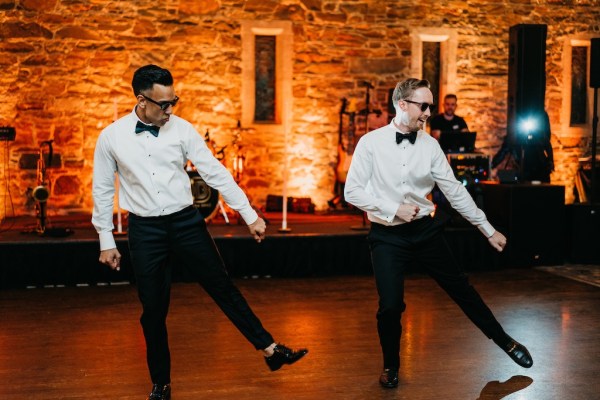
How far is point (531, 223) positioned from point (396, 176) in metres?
4.09

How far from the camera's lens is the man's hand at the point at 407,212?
358cm

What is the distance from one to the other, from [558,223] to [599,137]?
416 centimetres

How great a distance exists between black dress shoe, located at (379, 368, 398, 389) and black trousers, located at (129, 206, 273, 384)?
0.66m

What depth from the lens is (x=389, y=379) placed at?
151 inches

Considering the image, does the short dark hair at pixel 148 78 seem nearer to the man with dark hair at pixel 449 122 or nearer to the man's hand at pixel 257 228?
the man's hand at pixel 257 228

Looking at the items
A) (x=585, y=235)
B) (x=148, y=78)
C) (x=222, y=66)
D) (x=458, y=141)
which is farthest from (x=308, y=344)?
(x=222, y=66)

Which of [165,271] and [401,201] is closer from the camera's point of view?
[165,271]

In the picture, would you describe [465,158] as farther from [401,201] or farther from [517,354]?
[401,201]

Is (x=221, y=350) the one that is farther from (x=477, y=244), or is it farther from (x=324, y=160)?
(x=324, y=160)

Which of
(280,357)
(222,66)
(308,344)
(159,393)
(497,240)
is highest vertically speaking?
(222,66)

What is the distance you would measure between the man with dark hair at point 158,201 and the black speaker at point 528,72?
18.8 ft

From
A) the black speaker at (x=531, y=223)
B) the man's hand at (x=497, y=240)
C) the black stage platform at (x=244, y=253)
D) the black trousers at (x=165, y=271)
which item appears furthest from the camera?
the black speaker at (x=531, y=223)

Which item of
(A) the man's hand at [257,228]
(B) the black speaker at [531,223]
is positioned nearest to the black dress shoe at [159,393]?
(A) the man's hand at [257,228]

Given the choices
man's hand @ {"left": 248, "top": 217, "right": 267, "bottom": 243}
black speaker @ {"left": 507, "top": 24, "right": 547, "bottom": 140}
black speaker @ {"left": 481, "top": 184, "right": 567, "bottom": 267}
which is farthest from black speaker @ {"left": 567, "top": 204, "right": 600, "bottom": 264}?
man's hand @ {"left": 248, "top": 217, "right": 267, "bottom": 243}
